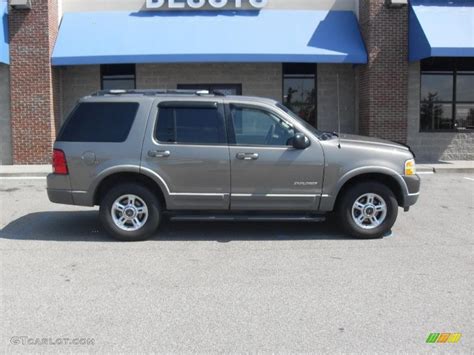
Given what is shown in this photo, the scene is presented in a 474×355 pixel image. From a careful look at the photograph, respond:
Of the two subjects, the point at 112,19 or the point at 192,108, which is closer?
the point at 192,108

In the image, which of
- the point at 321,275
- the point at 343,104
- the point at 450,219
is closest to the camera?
the point at 321,275

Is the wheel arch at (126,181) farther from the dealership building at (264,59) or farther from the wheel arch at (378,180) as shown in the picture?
the dealership building at (264,59)

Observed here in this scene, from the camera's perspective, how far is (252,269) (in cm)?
580

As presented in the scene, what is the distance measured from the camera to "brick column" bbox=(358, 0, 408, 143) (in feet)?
51.6

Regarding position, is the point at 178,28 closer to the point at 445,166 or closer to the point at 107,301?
the point at 445,166

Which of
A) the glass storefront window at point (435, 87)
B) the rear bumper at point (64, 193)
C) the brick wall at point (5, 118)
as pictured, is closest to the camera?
the rear bumper at point (64, 193)

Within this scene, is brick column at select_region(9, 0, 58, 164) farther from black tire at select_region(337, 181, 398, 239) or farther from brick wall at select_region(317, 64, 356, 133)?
black tire at select_region(337, 181, 398, 239)

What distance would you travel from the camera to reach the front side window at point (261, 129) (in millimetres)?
6961

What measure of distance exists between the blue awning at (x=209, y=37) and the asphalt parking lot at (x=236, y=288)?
8.03 meters

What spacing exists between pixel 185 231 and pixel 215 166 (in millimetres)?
1269

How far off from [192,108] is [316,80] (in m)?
10.8

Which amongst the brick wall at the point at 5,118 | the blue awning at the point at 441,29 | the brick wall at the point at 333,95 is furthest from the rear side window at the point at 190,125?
the brick wall at the point at 5,118

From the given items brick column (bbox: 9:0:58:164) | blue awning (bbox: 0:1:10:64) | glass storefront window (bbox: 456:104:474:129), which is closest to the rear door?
brick column (bbox: 9:0:58:164)

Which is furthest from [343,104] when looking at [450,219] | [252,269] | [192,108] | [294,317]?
[294,317]
